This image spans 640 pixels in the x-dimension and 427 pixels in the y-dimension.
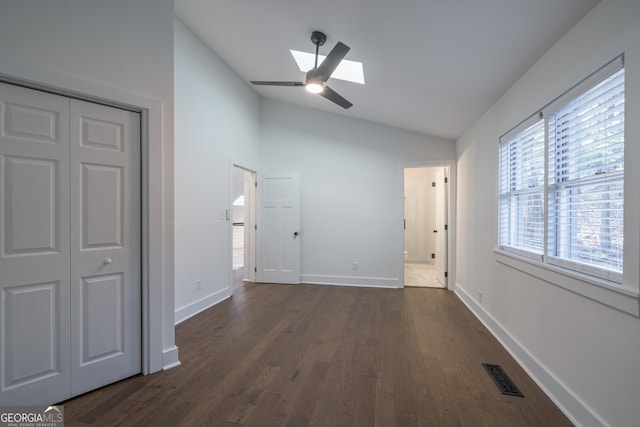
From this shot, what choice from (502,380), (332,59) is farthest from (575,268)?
(332,59)

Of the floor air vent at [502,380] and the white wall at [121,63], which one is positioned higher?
the white wall at [121,63]

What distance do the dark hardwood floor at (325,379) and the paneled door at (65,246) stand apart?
0.29 metres

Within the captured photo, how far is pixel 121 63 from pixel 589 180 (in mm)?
3257

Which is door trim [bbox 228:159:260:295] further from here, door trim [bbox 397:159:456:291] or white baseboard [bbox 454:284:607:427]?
white baseboard [bbox 454:284:607:427]

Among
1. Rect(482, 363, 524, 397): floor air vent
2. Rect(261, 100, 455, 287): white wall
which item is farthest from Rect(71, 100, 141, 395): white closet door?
Rect(261, 100, 455, 287): white wall

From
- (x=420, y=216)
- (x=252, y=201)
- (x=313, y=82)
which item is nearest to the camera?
(x=313, y=82)

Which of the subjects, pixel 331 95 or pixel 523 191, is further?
pixel 331 95

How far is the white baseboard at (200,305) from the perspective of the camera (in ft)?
10.9

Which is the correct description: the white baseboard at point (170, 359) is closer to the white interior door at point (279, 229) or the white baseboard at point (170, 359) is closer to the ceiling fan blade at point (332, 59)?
the ceiling fan blade at point (332, 59)

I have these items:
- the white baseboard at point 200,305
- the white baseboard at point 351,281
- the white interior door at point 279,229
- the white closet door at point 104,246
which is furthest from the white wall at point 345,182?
the white closet door at point 104,246

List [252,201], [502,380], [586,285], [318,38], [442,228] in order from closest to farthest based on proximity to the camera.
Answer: [586,285]
[502,380]
[318,38]
[442,228]
[252,201]

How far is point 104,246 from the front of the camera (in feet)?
6.79

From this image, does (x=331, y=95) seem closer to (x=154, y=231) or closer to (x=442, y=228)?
(x=154, y=231)

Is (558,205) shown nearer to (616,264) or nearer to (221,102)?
(616,264)
